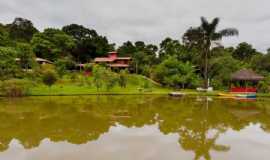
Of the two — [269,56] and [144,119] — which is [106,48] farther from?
[144,119]

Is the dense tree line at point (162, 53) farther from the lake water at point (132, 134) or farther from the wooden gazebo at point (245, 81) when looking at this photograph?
the lake water at point (132, 134)

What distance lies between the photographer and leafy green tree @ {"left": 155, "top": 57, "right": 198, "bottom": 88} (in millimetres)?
28922

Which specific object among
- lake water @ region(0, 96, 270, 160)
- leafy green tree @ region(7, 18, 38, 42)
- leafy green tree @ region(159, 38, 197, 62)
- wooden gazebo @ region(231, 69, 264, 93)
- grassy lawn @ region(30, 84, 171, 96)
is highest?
leafy green tree @ region(7, 18, 38, 42)

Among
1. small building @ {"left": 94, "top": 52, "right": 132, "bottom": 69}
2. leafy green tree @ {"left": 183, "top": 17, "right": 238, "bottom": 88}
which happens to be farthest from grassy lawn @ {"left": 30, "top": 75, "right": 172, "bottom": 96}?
small building @ {"left": 94, "top": 52, "right": 132, "bottom": 69}

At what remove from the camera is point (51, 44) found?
127ft

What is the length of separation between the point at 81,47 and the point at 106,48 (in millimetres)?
5229

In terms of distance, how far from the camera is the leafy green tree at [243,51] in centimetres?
4747

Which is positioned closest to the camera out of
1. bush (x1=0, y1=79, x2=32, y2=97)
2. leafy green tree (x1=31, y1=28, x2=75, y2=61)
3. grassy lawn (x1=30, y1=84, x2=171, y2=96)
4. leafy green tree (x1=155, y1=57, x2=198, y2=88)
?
bush (x1=0, y1=79, x2=32, y2=97)

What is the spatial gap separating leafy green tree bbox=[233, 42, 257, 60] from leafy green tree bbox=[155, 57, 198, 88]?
73.2ft

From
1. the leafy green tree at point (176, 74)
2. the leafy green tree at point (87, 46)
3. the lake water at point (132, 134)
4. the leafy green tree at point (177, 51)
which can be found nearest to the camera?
the lake water at point (132, 134)

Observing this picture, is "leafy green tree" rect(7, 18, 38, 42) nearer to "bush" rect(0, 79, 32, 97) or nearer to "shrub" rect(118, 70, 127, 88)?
"bush" rect(0, 79, 32, 97)

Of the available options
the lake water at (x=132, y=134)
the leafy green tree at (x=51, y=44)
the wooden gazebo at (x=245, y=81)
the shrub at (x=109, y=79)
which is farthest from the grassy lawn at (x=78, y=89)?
the leafy green tree at (x=51, y=44)

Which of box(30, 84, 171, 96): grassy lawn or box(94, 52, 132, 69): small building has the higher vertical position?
box(94, 52, 132, 69): small building

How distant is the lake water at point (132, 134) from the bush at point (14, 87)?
6.97 m
